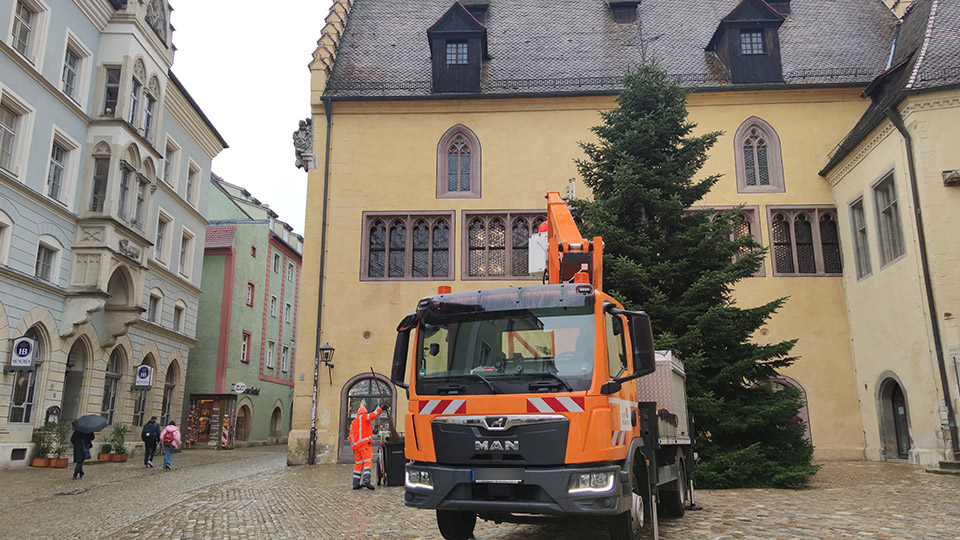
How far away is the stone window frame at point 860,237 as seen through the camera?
774 inches

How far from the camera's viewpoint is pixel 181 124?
93.6 feet

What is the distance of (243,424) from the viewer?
3656cm

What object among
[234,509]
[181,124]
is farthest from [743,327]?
[181,124]

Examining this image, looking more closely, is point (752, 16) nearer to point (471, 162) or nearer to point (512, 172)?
point (512, 172)

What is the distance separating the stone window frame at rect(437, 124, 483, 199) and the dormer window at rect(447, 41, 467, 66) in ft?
7.71

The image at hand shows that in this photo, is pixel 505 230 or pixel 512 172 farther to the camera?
pixel 512 172

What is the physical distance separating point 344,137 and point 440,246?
473 cm

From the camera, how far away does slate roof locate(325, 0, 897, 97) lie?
22938 millimetres

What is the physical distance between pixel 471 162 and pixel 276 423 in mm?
25691

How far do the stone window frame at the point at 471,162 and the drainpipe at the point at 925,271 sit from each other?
11.4 meters

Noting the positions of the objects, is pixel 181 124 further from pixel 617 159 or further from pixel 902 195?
pixel 902 195

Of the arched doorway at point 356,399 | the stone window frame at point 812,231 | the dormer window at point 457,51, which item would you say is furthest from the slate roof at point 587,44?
the arched doorway at point 356,399

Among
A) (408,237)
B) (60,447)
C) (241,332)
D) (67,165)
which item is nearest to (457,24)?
(408,237)

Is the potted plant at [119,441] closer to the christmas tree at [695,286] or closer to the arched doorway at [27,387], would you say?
the arched doorway at [27,387]
